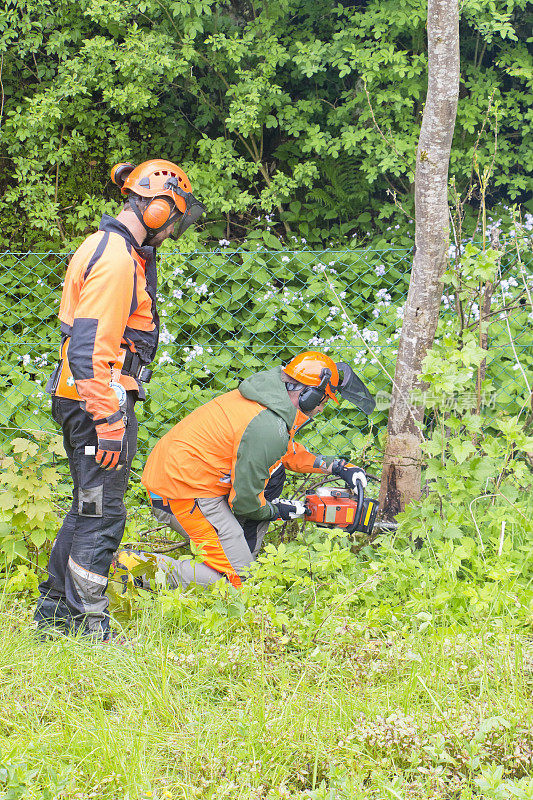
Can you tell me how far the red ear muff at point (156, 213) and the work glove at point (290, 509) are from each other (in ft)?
5.08

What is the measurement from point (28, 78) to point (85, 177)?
123cm

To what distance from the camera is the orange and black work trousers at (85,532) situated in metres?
2.94

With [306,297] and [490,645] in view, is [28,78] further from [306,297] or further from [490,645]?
[490,645]

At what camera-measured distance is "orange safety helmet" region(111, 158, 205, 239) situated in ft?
10.2

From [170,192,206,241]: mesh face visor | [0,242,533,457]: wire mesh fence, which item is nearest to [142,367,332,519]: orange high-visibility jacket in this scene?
[170,192,206,241]: mesh face visor

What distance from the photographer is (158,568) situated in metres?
3.35

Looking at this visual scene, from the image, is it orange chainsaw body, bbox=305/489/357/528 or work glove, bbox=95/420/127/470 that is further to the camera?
orange chainsaw body, bbox=305/489/357/528

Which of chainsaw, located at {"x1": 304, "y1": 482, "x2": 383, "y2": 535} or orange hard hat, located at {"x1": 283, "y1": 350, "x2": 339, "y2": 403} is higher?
orange hard hat, located at {"x1": 283, "y1": 350, "x2": 339, "y2": 403}

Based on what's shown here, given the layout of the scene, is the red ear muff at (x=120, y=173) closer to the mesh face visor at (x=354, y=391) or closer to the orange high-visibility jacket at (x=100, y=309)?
the orange high-visibility jacket at (x=100, y=309)

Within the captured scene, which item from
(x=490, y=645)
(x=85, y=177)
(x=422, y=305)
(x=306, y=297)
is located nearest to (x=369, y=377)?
(x=306, y=297)

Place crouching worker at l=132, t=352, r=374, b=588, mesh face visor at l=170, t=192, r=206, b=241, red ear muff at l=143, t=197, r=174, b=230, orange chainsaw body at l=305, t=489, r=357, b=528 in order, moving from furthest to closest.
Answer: orange chainsaw body at l=305, t=489, r=357, b=528
crouching worker at l=132, t=352, r=374, b=588
mesh face visor at l=170, t=192, r=206, b=241
red ear muff at l=143, t=197, r=174, b=230

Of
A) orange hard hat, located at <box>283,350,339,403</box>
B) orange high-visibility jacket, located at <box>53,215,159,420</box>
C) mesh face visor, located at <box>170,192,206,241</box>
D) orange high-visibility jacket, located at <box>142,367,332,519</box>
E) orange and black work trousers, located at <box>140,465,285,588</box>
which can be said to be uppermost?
mesh face visor, located at <box>170,192,206,241</box>

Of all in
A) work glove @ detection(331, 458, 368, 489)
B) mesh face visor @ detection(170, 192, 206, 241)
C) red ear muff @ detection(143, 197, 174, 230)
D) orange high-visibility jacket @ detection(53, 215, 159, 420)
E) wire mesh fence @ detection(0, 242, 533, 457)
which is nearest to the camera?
orange high-visibility jacket @ detection(53, 215, 159, 420)

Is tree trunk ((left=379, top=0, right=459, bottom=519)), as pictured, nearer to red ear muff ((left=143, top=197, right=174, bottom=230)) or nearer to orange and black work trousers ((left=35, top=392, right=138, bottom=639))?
red ear muff ((left=143, top=197, right=174, bottom=230))
